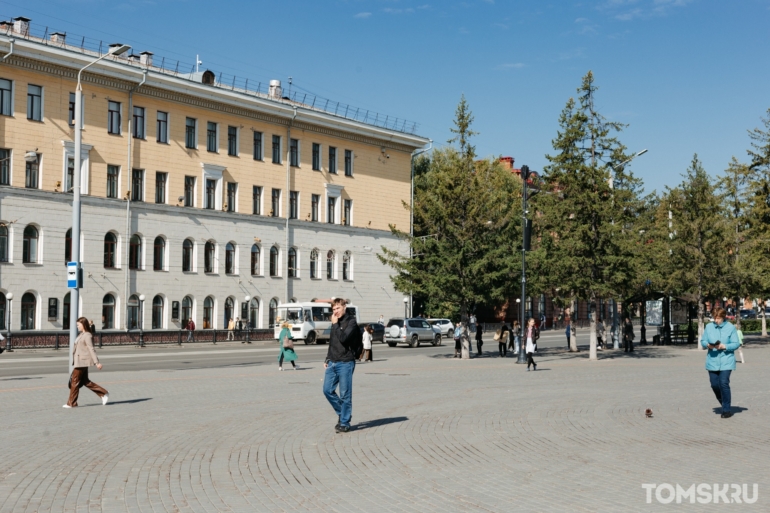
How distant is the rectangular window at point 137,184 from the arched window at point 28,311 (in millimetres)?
8767

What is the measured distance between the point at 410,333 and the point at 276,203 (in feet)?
52.1

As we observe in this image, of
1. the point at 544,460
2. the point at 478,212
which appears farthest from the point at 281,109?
the point at 544,460

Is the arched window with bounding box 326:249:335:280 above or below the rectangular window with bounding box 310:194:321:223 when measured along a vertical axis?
below

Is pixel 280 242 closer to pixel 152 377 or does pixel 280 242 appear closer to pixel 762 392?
pixel 152 377

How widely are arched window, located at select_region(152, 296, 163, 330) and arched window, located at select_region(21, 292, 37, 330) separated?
25.4 ft

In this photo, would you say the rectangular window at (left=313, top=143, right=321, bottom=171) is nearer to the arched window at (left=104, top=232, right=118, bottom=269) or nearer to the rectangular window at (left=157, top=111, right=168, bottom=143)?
the rectangular window at (left=157, top=111, right=168, bottom=143)

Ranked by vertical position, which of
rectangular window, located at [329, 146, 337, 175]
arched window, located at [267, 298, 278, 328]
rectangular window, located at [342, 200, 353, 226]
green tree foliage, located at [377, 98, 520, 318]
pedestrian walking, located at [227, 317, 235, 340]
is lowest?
pedestrian walking, located at [227, 317, 235, 340]

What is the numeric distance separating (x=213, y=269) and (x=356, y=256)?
1344 centimetres

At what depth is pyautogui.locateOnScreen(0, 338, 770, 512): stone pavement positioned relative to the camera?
27.8ft

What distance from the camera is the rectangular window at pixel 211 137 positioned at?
5956cm

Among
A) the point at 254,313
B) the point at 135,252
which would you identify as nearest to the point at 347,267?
the point at 254,313

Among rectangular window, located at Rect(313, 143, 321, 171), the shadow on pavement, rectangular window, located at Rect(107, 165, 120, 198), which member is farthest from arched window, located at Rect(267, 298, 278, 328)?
the shadow on pavement

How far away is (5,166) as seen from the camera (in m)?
48.6

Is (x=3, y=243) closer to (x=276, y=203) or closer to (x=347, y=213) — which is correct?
(x=276, y=203)
